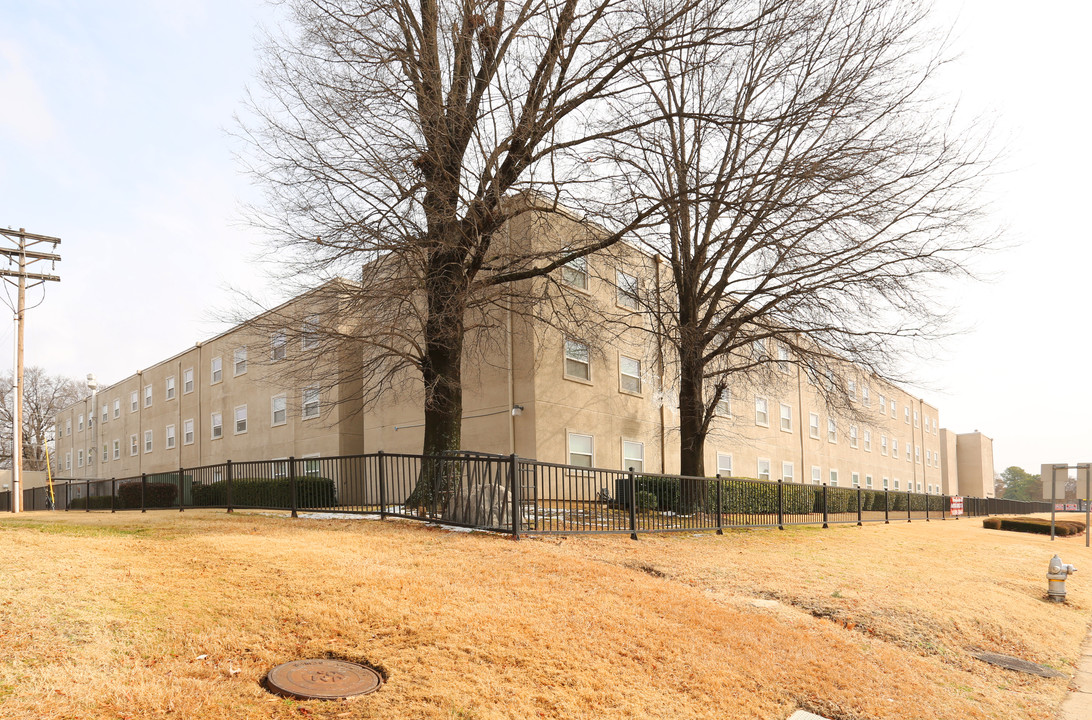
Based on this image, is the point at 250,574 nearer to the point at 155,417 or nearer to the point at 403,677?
the point at 403,677

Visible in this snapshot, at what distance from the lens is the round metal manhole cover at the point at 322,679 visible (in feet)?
14.9

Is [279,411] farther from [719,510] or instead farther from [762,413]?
[762,413]

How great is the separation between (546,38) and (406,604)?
1096cm

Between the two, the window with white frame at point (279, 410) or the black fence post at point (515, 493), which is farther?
the window with white frame at point (279, 410)

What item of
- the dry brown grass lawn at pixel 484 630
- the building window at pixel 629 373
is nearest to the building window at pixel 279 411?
the building window at pixel 629 373

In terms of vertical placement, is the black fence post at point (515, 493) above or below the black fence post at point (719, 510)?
above

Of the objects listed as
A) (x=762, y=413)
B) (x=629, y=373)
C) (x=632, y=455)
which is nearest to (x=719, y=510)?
(x=632, y=455)

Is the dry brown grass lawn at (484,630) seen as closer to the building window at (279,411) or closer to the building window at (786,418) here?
the building window at (279,411)

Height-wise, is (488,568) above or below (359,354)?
below

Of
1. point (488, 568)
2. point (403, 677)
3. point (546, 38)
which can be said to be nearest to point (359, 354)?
point (546, 38)

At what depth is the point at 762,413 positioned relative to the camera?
31906 millimetres

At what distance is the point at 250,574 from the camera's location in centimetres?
698

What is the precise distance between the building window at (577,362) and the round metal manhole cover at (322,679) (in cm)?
1623

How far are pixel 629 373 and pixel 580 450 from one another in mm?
4019
